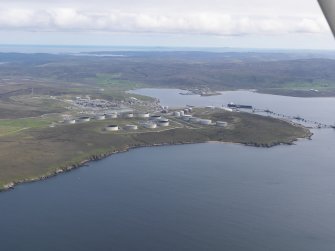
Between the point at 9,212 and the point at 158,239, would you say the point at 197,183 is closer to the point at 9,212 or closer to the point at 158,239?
the point at 158,239

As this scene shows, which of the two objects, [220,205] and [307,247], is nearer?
[307,247]

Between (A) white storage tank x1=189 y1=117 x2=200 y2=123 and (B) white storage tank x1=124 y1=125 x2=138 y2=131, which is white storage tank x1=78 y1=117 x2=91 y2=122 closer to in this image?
(B) white storage tank x1=124 y1=125 x2=138 y2=131

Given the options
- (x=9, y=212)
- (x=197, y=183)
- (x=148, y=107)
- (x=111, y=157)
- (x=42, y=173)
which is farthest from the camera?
(x=148, y=107)

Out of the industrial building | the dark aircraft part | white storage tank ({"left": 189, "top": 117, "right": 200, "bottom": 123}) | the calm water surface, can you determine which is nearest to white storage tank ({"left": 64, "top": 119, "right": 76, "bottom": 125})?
the industrial building

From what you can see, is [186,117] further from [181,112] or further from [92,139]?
[92,139]

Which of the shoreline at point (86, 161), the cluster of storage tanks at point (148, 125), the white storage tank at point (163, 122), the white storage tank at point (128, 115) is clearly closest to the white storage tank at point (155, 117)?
the cluster of storage tanks at point (148, 125)

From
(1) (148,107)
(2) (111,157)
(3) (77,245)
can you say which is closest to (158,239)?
(3) (77,245)

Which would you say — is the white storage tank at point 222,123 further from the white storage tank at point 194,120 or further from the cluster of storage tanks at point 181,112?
the cluster of storage tanks at point 181,112

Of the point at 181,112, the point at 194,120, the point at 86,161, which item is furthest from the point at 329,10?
the point at 181,112
